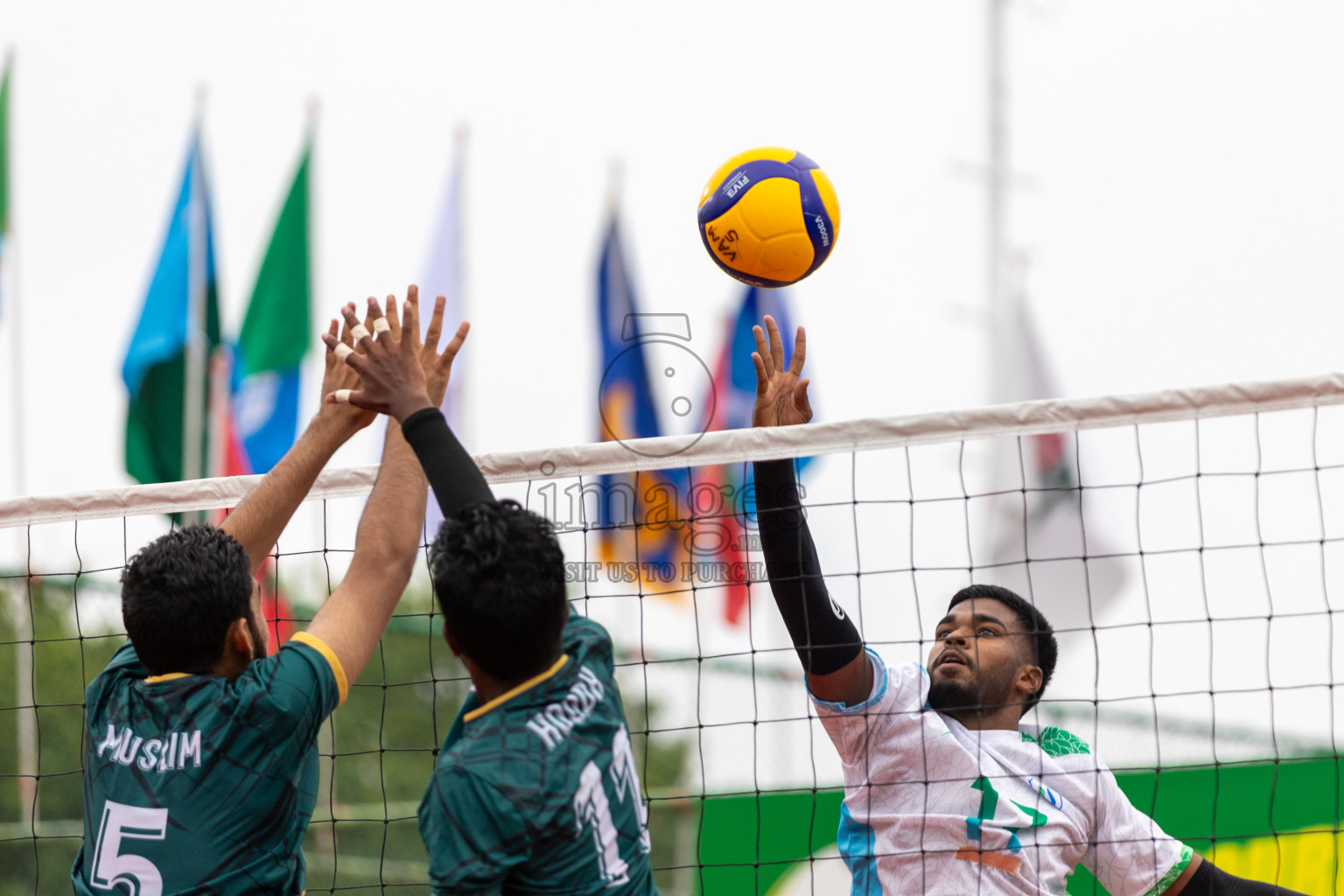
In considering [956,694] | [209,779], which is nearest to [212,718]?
[209,779]

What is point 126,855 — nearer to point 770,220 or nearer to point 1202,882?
point 770,220

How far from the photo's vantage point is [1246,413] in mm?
3709

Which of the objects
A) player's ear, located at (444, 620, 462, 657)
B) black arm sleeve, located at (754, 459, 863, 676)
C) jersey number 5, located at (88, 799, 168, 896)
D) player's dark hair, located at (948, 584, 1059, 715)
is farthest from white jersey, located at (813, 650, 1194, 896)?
jersey number 5, located at (88, 799, 168, 896)

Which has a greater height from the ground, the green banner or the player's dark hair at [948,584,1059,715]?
the player's dark hair at [948,584,1059,715]

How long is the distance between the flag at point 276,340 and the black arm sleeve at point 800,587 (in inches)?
381

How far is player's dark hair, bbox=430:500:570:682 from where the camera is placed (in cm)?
235

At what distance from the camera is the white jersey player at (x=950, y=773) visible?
3.37 meters

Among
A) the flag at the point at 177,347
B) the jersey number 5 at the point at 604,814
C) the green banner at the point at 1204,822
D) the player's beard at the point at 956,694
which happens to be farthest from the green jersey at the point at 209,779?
the flag at the point at 177,347

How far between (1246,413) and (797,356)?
1314 mm

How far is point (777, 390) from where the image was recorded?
3783 millimetres

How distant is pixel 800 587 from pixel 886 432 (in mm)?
620

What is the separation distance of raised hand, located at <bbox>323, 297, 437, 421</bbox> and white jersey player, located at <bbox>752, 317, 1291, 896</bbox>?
111 centimetres

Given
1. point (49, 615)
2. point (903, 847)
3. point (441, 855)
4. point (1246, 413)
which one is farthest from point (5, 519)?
point (49, 615)

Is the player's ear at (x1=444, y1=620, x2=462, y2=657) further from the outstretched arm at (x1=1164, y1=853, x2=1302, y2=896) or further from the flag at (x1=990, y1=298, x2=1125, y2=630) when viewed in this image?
the flag at (x1=990, y1=298, x2=1125, y2=630)
